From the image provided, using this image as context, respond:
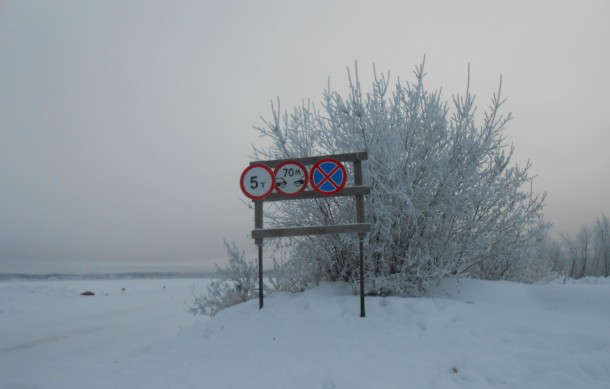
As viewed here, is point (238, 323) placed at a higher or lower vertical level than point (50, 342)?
higher

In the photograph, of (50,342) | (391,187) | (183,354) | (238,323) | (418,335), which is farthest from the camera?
(50,342)

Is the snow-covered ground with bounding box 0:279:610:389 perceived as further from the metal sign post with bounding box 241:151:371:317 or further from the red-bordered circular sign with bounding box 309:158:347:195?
the red-bordered circular sign with bounding box 309:158:347:195

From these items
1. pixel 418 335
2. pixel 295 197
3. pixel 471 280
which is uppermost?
pixel 295 197

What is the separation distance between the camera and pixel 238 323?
22.0ft

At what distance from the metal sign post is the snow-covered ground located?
633mm

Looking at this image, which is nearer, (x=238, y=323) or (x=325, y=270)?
(x=238, y=323)

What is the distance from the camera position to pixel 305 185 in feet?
22.7

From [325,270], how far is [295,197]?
1.96 m

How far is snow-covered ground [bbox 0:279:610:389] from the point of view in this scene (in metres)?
4.46

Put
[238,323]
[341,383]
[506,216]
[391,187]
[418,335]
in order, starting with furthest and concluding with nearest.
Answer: [506,216] → [391,187] → [238,323] → [418,335] → [341,383]

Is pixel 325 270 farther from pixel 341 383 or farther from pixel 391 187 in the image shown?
pixel 341 383

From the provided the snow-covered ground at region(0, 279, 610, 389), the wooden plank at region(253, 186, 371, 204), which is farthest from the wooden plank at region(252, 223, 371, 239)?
the snow-covered ground at region(0, 279, 610, 389)

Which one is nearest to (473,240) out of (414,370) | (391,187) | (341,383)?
(391,187)

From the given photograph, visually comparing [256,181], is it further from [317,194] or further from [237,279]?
[237,279]
